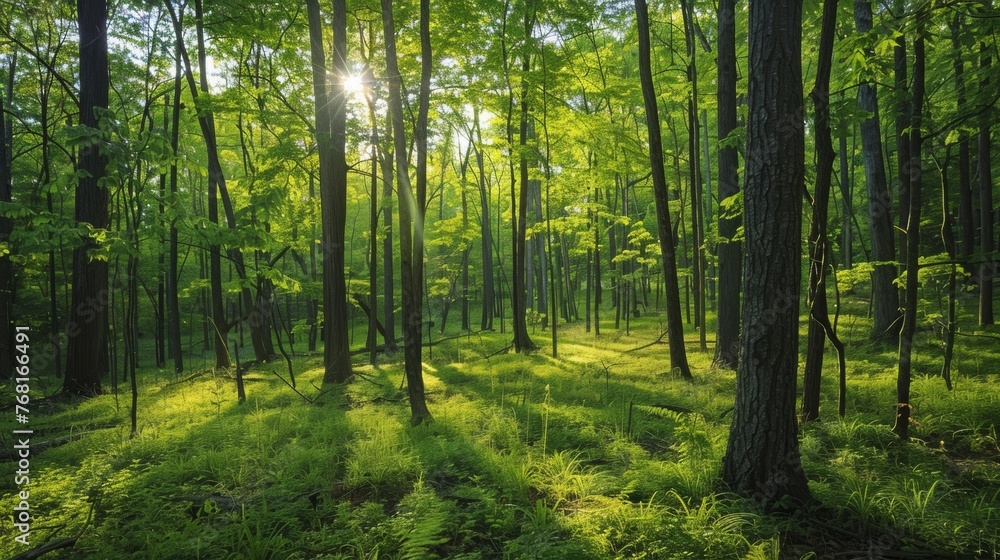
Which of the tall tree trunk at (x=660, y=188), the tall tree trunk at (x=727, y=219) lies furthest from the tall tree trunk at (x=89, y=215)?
the tall tree trunk at (x=727, y=219)

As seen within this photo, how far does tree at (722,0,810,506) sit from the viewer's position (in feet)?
11.0

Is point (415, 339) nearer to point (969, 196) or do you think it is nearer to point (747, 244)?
point (747, 244)

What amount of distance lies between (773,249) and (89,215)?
11080 mm

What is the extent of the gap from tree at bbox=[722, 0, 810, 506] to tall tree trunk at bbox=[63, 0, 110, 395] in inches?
401

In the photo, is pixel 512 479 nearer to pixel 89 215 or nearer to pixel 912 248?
pixel 912 248

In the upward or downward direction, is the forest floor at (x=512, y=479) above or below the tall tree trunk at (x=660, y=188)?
below

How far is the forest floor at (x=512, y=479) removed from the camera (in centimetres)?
294

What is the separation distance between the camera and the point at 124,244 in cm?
483

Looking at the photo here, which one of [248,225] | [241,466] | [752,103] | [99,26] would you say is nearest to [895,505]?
[752,103]

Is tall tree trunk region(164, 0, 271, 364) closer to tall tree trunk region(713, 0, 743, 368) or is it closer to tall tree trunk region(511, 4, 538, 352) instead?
tall tree trunk region(511, 4, 538, 352)

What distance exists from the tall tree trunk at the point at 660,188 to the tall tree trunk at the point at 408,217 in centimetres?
376

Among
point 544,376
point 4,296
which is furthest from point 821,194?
point 4,296

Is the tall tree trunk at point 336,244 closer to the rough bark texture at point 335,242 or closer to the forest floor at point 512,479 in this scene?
the rough bark texture at point 335,242

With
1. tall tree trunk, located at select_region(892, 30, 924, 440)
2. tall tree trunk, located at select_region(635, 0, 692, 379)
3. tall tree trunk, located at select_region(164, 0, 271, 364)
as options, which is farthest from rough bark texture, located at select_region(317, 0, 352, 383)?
tall tree trunk, located at select_region(892, 30, 924, 440)
